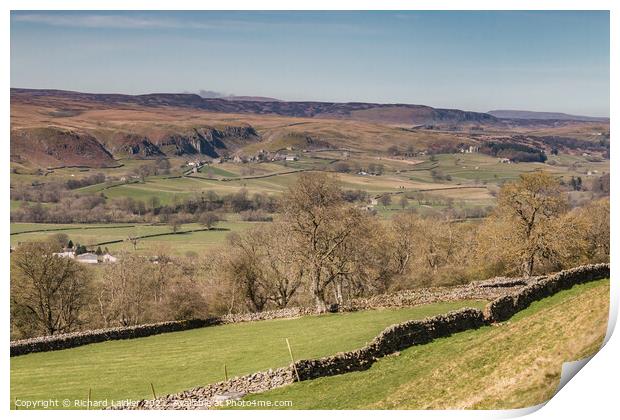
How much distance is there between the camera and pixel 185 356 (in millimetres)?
20766

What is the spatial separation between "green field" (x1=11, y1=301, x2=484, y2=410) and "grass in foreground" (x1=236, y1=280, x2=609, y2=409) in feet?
7.82

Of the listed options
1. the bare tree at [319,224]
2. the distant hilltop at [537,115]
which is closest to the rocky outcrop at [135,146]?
the bare tree at [319,224]

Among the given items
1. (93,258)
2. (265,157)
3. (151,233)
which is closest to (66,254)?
(93,258)

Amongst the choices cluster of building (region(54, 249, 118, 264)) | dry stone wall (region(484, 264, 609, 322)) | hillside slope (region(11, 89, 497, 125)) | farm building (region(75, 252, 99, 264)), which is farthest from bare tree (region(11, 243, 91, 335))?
dry stone wall (region(484, 264, 609, 322))

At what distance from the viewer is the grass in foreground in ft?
46.8

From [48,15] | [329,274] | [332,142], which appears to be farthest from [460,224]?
[48,15]

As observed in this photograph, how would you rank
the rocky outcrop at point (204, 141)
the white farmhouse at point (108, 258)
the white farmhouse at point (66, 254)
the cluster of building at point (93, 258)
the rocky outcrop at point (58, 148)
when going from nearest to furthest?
the rocky outcrop at point (58, 148), the white farmhouse at point (66, 254), the cluster of building at point (93, 258), the white farmhouse at point (108, 258), the rocky outcrop at point (204, 141)

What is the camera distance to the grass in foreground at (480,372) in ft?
46.8

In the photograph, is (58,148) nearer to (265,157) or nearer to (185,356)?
(185,356)

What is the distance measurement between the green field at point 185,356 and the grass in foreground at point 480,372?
7.82ft

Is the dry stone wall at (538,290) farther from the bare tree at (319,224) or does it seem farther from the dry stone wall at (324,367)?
the bare tree at (319,224)

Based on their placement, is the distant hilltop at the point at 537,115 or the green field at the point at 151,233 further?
the green field at the point at 151,233

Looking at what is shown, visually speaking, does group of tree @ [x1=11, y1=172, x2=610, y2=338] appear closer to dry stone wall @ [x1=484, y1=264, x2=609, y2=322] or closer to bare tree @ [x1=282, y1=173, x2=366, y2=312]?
bare tree @ [x1=282, y1=173, x2=366, y2=312]

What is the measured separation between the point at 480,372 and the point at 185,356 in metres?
10.1
